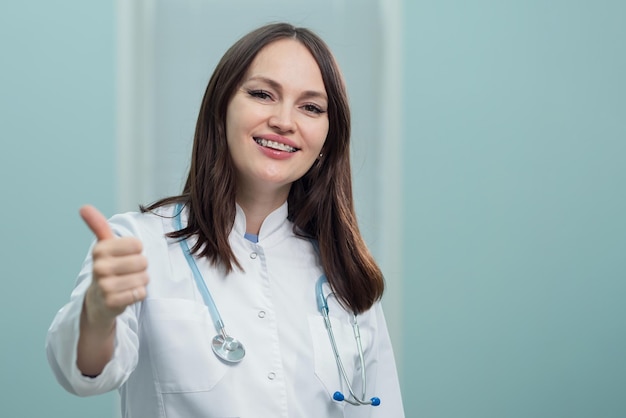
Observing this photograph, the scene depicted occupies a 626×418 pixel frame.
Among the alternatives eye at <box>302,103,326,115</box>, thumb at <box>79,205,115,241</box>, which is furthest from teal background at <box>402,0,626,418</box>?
thumb at <box>79,205,115,241</box>

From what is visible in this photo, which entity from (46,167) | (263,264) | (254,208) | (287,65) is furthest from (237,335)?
(46,167)

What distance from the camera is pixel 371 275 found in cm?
136

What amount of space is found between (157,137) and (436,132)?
967 mm

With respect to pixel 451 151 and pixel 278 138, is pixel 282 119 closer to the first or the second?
pixel 278 138

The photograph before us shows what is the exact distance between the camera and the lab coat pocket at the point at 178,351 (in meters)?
1.14

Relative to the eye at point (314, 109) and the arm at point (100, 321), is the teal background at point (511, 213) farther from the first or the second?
the arm at point (100, 321)

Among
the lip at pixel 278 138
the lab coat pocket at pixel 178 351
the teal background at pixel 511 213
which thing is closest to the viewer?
the lab coat pocket at pixel 178 351

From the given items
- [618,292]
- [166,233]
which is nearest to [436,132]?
[618,292]

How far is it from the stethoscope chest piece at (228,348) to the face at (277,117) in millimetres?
289

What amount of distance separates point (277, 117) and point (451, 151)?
1262 millimetres

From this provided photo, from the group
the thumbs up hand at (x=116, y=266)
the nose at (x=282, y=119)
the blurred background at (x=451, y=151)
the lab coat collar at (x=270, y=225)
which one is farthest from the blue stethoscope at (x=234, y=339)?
the blurred background at (x=451, y=151)

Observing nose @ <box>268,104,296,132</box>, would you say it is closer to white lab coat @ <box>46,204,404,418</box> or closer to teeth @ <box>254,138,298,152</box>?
teeth @ <box>254,138,298,152</box>

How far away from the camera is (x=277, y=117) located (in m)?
1.24

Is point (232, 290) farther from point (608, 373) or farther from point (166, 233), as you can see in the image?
point (608, 373)
